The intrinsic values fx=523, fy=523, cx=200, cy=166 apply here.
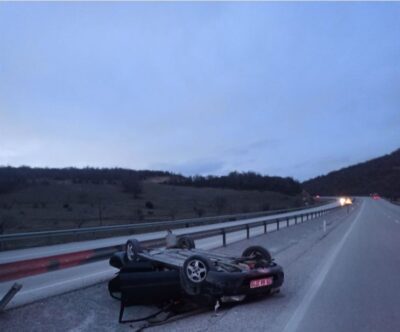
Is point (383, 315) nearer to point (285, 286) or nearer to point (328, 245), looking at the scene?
point (285, 286)

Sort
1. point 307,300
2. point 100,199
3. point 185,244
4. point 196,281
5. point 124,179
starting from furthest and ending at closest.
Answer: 1. point 124,179
2. point 100,199
3. point 185,244
4. point 307,300
5. point 196,281

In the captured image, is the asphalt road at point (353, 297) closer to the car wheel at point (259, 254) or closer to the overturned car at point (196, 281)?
the overturned car at point (196, 281)

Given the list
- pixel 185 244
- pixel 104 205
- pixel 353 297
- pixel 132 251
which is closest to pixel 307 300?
pixel 353 297

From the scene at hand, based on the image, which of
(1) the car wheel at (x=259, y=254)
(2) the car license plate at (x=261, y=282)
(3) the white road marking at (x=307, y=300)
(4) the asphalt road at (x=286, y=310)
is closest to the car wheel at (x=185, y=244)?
(1) the car wheel at (x=259, y=254)

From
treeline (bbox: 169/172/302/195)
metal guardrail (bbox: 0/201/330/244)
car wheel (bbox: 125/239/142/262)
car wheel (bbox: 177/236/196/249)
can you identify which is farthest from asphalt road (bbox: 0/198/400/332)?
treeline (bbox: 169/172/302/195)

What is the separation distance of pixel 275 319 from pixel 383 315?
161cm

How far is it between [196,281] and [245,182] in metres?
114

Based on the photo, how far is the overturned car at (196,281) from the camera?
312 inches

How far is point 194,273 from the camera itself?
8234 mm

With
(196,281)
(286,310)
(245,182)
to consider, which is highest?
(245,182)

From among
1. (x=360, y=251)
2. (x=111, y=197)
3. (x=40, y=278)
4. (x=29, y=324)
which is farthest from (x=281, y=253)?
(x=111, y=197)

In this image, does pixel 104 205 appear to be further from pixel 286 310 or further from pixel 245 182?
pixel 245 182

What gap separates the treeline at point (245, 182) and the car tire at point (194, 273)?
105m

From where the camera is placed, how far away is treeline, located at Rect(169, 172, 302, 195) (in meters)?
118
